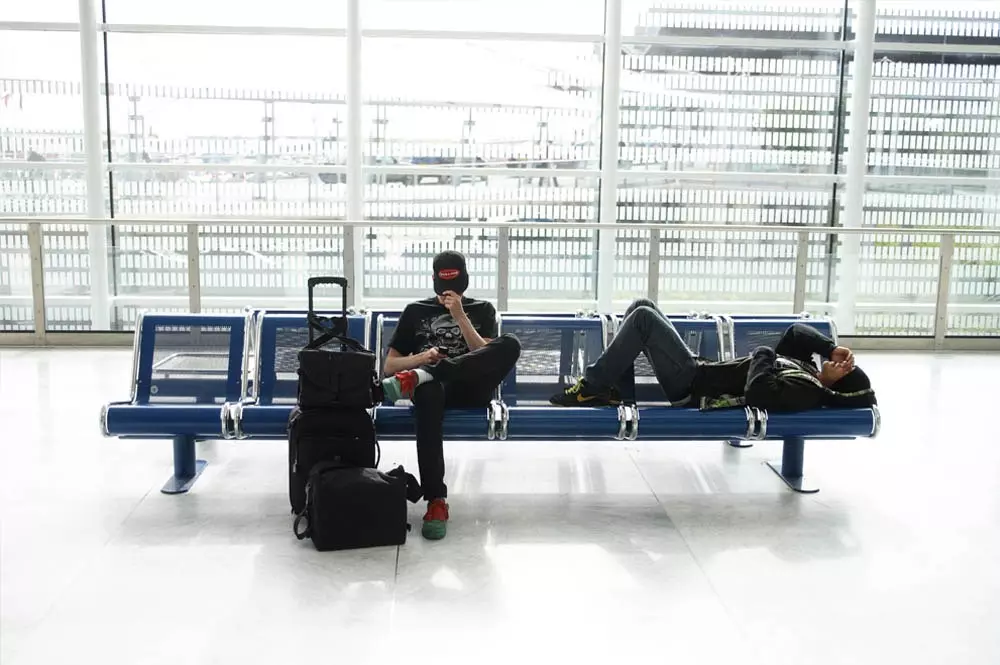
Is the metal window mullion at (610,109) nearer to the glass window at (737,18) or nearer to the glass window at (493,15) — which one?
the glass window at (493,15)

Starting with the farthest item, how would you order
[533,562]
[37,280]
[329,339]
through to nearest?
[37,280], [329,339], [533,562]

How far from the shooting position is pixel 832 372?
411 cm

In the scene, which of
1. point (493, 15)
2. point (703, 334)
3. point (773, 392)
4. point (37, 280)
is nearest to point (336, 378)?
point (773, 392)

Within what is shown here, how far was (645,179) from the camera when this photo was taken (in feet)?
30.7

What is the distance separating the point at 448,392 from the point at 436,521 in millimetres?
646

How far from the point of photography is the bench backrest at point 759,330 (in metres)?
4.62

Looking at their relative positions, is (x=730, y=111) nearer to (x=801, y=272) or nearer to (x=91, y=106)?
(x=801, y=272)

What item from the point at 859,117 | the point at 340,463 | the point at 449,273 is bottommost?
the point at 340,463

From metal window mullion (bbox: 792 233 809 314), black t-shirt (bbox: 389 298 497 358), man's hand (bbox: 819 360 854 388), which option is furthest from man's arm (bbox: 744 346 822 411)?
metal window mullion (bbox: 792 233 809 314)

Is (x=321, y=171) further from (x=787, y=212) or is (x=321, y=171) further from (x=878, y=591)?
(x=878, y=591)

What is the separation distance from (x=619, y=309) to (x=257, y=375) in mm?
4053

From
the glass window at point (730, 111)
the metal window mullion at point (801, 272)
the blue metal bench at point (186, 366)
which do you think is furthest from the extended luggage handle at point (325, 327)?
the glass window at point (730, 111)

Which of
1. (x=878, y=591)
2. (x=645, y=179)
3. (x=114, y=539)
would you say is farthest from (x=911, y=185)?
(x=114, y=539)

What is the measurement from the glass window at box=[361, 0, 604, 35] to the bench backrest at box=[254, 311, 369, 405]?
5388mm
